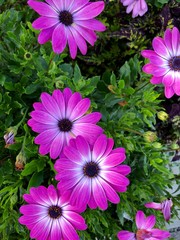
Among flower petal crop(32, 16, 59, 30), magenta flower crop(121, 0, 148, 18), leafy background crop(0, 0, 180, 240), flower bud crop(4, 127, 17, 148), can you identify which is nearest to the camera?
flower petal crop(32, 16, 59, 30)

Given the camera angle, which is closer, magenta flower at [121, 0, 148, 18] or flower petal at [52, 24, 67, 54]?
flower petal at [52, 24, 67, 54]

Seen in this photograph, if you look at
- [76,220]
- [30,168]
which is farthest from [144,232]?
[30,168]

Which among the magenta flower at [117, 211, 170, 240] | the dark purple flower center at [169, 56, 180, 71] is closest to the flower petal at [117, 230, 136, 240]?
the magenta flower at [117, 211, 170, 240]

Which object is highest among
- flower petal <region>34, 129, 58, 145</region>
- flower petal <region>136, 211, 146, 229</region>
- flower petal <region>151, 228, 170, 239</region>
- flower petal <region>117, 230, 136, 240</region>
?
flower petal <region>34, 129, 58, 145</region>

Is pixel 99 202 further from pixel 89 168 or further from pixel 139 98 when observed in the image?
pixel 139 98

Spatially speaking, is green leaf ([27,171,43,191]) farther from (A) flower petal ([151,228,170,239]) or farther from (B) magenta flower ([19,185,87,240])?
(A) flower petal ([151,228,170,239])

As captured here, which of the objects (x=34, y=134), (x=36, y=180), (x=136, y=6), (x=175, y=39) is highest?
(x=136, y=6)

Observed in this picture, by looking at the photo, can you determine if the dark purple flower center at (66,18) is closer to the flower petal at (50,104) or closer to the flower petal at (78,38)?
the flower petal at (78,38)

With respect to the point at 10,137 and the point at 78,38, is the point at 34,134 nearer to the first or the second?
the point at 10,137

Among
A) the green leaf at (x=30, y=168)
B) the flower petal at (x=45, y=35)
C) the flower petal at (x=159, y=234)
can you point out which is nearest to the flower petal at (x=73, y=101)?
the flower petal at (x=45, y=35)
